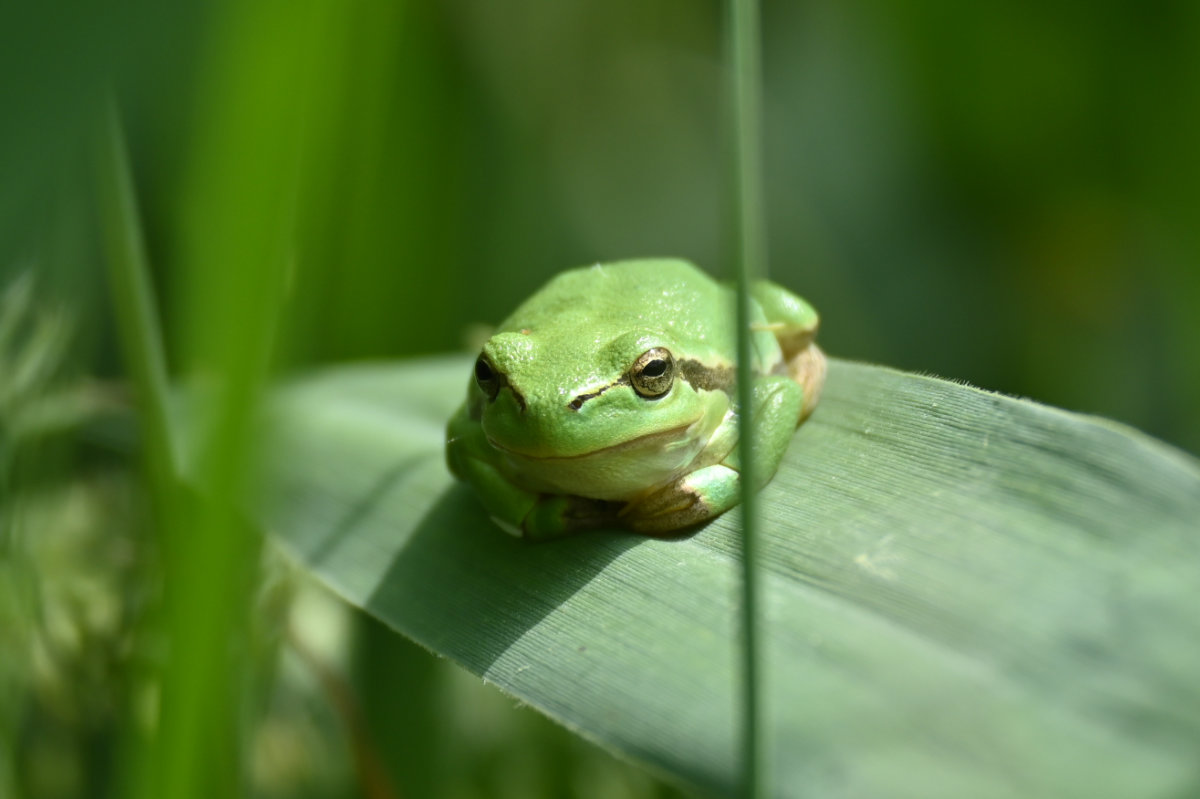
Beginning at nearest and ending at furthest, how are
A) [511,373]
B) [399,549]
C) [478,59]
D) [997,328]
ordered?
1. [511,373]
2. [399,549]
3. [997,328]
4. [478,59]

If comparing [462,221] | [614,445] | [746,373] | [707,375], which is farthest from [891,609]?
[462,221]

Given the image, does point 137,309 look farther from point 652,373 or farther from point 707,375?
point 707,375

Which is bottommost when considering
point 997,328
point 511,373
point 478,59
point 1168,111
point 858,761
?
point 997,328

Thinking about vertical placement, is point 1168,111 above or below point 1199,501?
above

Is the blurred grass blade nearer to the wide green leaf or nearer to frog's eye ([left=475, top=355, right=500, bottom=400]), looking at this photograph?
the wide green leaf

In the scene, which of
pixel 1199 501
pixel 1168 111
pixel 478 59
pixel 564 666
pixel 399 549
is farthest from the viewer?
pixel 478 59

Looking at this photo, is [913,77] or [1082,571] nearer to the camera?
[1082,571]

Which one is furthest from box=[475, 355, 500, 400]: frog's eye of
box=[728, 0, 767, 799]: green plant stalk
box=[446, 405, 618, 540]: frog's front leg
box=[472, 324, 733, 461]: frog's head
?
box=[728, 0, 767, 799]: green plant stalk

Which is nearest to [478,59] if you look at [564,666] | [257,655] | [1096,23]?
[1096,23]

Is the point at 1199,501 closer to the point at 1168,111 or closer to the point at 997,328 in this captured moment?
the point at 1168,111
